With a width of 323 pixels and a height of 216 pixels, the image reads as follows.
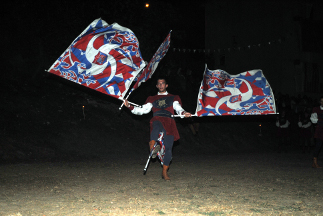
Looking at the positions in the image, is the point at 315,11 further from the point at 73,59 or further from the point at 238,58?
the point at 73,59

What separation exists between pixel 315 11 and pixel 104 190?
26598 millimetres

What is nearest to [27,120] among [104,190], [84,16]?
[84,16]

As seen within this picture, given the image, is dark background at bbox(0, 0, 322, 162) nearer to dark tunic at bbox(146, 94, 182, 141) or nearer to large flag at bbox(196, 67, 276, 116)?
large flag at bbox(196, 67, 276, 116)

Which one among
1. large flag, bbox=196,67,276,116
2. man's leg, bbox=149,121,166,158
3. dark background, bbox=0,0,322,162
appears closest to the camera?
man's leg, bbox=149,121,166,158

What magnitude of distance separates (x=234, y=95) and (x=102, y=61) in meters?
2.93

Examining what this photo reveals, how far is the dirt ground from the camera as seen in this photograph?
5.76 metres

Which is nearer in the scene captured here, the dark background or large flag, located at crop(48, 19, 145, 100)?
large flag, located at crop(48, 19, 145, 100)

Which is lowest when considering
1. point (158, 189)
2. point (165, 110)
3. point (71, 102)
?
point (158, 189)

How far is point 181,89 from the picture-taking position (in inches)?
897

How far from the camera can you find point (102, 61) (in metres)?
7.95

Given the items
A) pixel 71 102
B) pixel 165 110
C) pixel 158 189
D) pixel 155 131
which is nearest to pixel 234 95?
pixel 165 110

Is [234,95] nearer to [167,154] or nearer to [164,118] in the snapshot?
[164,118]

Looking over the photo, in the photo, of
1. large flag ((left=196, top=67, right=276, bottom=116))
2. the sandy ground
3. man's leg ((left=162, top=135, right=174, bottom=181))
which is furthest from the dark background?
man's leg ((left=162, top=135, right=174, bottom=181))

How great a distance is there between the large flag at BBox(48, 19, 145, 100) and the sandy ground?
1.94 m
